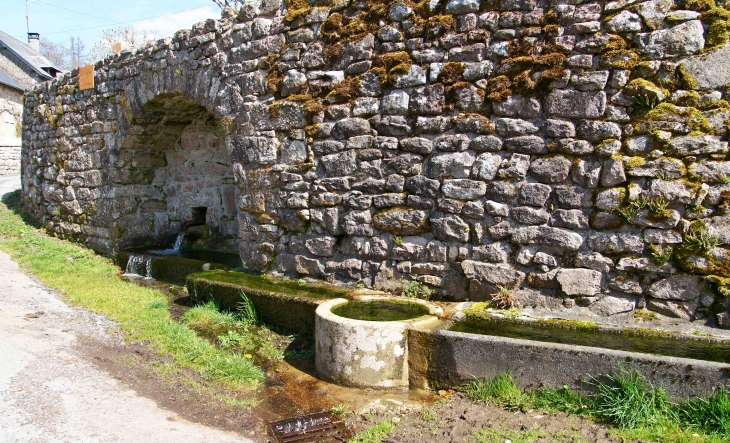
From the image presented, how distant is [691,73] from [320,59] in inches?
113

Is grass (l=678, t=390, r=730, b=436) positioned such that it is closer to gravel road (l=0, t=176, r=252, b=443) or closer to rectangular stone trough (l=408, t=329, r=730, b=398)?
rectangular stone trough (l=408, t=329, r=730, b=398)

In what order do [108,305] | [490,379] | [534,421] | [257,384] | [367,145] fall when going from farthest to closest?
1. [108,305]
2. [367,145]
3. [257,384]
4. [490,379]
5. [534,421]

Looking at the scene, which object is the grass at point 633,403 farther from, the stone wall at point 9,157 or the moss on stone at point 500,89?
the stone wall at point 9,157

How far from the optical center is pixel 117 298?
5.33 metres

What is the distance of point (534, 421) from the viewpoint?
3008mm

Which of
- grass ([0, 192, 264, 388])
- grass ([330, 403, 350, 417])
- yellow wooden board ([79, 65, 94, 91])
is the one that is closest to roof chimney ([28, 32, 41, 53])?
grass ([0, 192, 264, 388])

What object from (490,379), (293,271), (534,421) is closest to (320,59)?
(293,271)

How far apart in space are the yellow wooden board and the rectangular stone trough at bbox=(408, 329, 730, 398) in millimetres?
5976

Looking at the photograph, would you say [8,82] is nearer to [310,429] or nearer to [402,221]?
[402,221]

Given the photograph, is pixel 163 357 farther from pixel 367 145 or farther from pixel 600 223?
pixel 600 223

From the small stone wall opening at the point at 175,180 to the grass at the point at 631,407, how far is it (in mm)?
4729

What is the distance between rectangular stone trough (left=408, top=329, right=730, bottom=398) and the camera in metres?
2.83

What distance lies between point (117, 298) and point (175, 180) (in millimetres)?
2580

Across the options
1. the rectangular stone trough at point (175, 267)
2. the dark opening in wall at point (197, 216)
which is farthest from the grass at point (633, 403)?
the dark opening in wall at point (197, 216)
